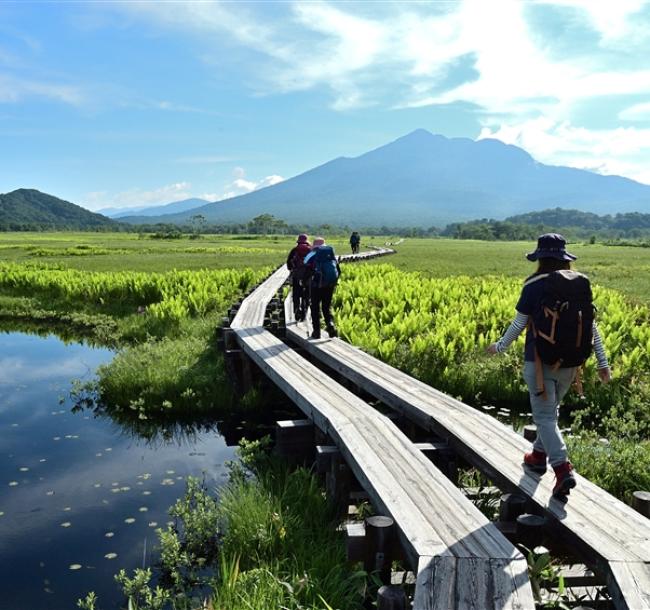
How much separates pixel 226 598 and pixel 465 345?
7479 mm

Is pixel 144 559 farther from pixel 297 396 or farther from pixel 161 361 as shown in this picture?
pixel 161 361

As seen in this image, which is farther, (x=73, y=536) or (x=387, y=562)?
(x=73, y=536)

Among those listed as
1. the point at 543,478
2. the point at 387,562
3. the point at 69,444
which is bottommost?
the point at 69,444

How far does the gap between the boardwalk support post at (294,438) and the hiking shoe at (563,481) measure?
3.00 meters

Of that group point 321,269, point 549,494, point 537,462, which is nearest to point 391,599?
point 549,494

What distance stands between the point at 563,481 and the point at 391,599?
1.66 meters

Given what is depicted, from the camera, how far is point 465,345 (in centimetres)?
1066

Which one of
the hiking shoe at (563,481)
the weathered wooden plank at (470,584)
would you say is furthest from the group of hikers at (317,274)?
the weathered wooden plank at (470,584)

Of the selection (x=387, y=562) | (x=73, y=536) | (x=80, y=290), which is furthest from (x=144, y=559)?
(x=80, y=290)

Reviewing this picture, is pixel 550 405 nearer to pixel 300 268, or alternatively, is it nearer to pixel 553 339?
pixel 553 339

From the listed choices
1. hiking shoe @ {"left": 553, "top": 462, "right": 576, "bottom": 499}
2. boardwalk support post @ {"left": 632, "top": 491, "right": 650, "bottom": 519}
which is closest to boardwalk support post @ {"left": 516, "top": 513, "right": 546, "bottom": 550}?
hiking shoe @ {"left": 553, "top": 462, "right": 576, "bottom": 499}

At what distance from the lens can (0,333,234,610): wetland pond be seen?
16.1 ft

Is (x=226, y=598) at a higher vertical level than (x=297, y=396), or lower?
lower

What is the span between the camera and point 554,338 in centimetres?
420
